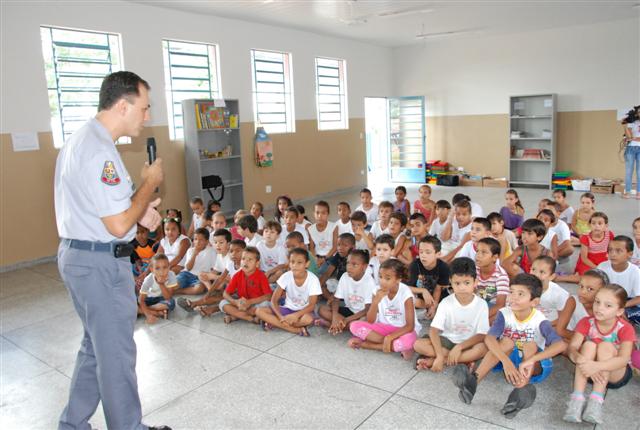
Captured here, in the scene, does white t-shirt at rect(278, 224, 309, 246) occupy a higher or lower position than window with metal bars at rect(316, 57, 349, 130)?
lower

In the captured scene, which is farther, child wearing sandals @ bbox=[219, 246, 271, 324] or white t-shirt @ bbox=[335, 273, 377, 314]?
child wearing sandals @ bbox=[219, 246, 271, 324]

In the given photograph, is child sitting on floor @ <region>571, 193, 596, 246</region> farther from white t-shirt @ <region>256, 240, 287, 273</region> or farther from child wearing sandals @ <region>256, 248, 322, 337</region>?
child wearing sandals @ <region>256, 248, 322, 337</region>

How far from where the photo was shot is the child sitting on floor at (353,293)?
3525 millimetres

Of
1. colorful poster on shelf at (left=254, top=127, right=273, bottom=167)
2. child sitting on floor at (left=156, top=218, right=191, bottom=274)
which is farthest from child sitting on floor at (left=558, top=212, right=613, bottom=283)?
colorful poster on shelf at (left=254, top=127, right=273, bottom=167)

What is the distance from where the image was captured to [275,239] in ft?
15.0

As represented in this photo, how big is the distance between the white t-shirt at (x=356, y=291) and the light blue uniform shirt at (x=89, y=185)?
1.95 meters

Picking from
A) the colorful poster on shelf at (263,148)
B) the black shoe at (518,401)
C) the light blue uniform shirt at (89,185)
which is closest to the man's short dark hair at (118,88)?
the light blue uniform shirt at (89,185)

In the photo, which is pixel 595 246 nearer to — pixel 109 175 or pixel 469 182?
pixel 109 175

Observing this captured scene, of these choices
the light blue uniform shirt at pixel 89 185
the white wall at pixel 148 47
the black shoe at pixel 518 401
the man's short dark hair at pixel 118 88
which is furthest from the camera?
the white wall at pixel 148 47

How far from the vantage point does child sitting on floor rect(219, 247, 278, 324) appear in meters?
3.79

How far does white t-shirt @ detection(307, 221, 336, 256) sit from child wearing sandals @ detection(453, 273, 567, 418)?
7.97 feet

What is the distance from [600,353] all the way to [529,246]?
83.7 inches

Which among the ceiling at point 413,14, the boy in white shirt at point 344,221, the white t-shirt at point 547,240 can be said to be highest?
the ceiling at point 413,14

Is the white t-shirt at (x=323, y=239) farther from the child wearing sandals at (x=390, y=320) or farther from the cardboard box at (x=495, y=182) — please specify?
the cardboard box at (x=495, y=182)
